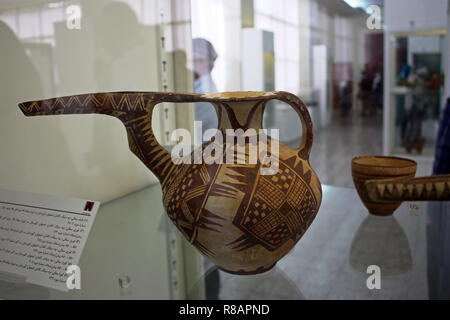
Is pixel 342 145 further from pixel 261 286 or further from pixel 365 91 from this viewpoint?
pixel 261 286

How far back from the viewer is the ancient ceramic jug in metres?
0.54

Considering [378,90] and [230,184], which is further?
[378,90]

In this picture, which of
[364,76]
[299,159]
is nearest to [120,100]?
[299,159]

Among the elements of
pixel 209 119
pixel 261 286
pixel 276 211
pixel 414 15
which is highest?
pixel 414 15

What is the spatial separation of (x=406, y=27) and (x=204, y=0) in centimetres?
35

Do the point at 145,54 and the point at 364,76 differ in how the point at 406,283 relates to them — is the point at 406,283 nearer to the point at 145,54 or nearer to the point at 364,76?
the point at 364,76

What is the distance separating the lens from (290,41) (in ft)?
2.23

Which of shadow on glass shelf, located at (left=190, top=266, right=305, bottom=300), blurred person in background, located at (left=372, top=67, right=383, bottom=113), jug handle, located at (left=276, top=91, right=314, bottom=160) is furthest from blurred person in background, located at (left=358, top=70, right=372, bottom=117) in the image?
shadow on glass shelf, located at (left=190, top=266, right=305, bottom=300)

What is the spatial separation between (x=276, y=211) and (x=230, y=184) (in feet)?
0.22

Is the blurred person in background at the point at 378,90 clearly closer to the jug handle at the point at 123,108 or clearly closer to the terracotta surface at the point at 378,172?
the terracotta surface at the point at 378,172

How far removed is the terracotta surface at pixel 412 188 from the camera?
1.59ft

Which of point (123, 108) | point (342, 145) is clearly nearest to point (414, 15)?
point (342, 145)

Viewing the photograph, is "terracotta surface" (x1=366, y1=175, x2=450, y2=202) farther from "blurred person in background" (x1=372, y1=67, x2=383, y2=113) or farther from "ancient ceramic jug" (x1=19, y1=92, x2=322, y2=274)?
"blurred person in background" (x1=372, y1=67, x2=383, y2=113)

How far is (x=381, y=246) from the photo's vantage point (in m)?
0.76
